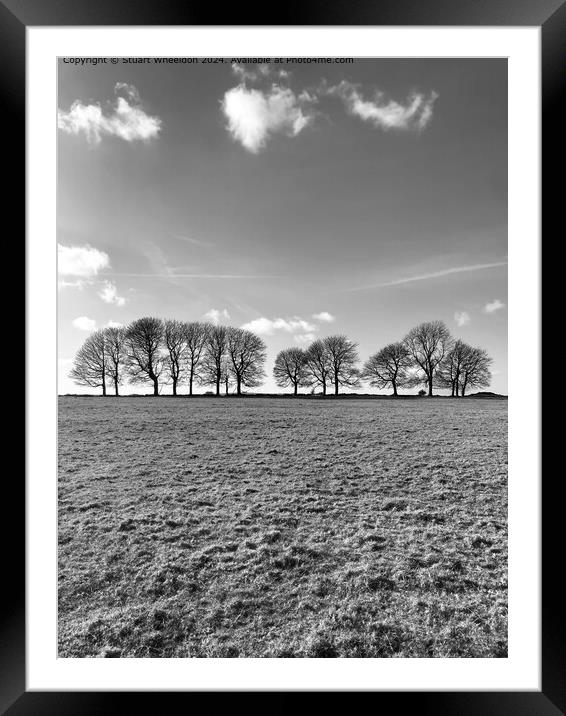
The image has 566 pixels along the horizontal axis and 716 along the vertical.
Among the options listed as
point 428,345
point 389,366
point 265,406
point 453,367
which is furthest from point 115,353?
point 453,367

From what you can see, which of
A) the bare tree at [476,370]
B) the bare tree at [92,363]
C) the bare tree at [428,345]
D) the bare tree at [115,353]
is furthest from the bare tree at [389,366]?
the bare tree at [92,363]

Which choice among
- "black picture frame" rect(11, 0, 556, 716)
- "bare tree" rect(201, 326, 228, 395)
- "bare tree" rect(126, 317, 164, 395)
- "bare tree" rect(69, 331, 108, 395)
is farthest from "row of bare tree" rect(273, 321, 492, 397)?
"black picture frame" rect(11, 0, 556, 716)

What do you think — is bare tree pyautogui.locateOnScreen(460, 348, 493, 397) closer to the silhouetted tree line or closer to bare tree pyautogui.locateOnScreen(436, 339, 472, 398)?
bare tree pyautogui.locateOnScreen(436, 339, 472, 398)

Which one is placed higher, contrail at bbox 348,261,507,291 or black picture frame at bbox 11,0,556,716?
contrail at bbox 348,261,507,291

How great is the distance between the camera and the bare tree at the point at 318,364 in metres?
10.7

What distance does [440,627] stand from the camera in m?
1.82

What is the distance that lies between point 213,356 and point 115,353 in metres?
3.08

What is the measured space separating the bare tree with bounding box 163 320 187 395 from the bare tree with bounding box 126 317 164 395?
0.32 m

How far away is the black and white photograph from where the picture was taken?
1.88 meters

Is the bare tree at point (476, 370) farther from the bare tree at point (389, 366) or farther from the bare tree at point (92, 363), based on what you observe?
the bare tree at point (92, 363)

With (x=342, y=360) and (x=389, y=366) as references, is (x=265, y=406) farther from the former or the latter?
(x=389, y=366)

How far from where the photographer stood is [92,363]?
9.39m
